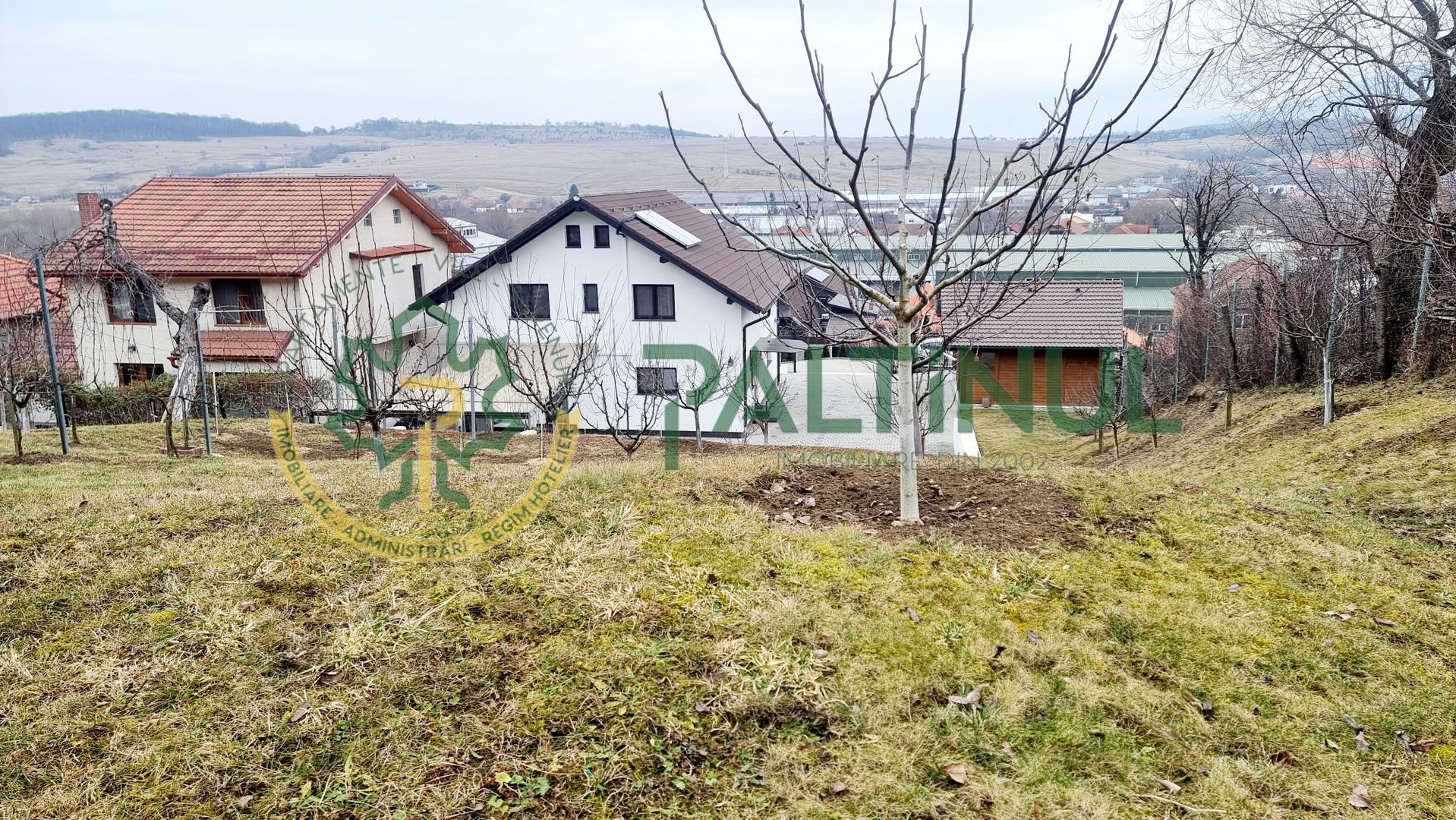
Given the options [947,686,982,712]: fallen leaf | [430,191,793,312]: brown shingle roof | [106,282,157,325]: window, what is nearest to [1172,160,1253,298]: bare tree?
[430,191,793,312]: brown shingle roof

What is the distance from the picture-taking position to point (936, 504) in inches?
250

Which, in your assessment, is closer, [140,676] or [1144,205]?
[140,676]

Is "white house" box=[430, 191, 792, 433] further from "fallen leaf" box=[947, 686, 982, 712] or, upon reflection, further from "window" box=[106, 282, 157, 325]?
"fallen leaf" box=[947, 686, 982, 712]

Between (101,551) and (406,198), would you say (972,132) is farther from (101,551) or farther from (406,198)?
(406,198)

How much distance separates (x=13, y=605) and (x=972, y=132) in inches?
225

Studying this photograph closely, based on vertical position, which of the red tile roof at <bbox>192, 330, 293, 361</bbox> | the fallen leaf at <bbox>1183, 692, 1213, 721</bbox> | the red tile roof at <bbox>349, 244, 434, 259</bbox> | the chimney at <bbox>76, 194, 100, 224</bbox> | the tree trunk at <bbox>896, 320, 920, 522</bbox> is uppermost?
the chimney at <bbox>76, 194, 100, 224</bbox>

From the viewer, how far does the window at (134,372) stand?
20703 millimetres

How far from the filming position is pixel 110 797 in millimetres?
3018

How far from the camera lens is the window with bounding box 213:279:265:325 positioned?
773 inches

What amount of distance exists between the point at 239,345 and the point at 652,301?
9.40m

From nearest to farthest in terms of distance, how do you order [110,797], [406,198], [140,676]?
[110,797] → [140,676] → [406,198]

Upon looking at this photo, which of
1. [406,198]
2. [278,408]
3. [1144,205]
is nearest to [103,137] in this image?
[406,198]

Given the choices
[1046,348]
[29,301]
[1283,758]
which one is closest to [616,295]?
[1046,348]

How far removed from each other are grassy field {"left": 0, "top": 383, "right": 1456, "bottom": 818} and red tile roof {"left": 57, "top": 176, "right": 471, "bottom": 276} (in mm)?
15074
